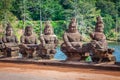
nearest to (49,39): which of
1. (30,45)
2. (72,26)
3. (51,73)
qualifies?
(30,45)

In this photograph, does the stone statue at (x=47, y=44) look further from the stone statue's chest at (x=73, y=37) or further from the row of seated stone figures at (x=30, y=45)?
the stone statue's chest at (x=73, y=37)

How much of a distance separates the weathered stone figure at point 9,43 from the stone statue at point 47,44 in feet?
5.89

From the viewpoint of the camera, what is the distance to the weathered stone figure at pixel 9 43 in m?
17.1

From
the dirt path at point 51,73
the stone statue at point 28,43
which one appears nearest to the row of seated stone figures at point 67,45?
the stone statue at point 28,43

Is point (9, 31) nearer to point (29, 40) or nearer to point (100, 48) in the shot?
point (29, 40)

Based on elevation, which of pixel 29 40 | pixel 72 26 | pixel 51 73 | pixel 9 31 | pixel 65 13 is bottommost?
pixel 51 73

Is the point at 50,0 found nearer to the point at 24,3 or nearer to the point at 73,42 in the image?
the point at 24,3

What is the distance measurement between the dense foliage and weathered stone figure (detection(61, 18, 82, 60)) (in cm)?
4401

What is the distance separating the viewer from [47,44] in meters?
15.5

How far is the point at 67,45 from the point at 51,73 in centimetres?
204

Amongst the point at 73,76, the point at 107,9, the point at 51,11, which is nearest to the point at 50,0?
the point at 51,11

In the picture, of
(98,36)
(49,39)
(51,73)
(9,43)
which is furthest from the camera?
(9,43)

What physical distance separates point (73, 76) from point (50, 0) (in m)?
69.4

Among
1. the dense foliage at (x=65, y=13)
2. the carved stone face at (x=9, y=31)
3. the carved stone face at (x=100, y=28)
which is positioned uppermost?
the dense foliage at (x=65, y=13)
